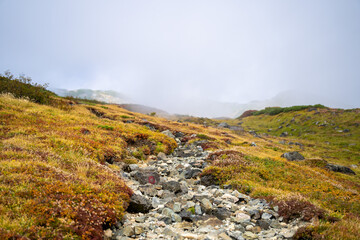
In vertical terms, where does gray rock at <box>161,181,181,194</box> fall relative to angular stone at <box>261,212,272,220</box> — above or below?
below

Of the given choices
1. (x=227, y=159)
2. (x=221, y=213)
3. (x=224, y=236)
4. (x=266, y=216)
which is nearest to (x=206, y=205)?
(x=221, y=213)

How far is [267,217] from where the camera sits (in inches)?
293

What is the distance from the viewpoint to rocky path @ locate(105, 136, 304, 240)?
6.31m

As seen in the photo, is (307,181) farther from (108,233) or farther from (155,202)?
(108,233)

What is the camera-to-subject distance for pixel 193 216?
7.49 m

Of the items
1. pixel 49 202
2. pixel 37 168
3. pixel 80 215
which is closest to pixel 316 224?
pixel 80 215

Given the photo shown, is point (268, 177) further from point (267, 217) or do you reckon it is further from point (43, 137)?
point (43, 137)

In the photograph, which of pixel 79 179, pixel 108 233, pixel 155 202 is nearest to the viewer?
pixel 108 233

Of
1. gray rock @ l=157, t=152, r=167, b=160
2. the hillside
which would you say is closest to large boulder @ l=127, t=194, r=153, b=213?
the hillside

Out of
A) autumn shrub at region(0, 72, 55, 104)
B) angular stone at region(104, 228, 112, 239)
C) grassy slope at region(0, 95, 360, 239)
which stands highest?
autumn shrub at region(0, 72, 55, 104)

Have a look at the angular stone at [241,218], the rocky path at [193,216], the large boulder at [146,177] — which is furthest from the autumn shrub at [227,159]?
the angular stone at [241,218]

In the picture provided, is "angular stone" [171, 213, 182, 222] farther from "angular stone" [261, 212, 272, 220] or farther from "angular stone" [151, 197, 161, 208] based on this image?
"angular stone" [261, 212, 272, 220]

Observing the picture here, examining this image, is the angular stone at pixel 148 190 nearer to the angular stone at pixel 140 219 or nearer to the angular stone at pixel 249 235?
the angular stone at pixel 140 219

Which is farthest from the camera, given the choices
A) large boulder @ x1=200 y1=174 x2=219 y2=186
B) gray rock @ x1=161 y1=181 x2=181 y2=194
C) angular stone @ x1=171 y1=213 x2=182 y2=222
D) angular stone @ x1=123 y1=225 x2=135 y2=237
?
large boulder @ x1=200 y1=174 x2=219 y2=186
